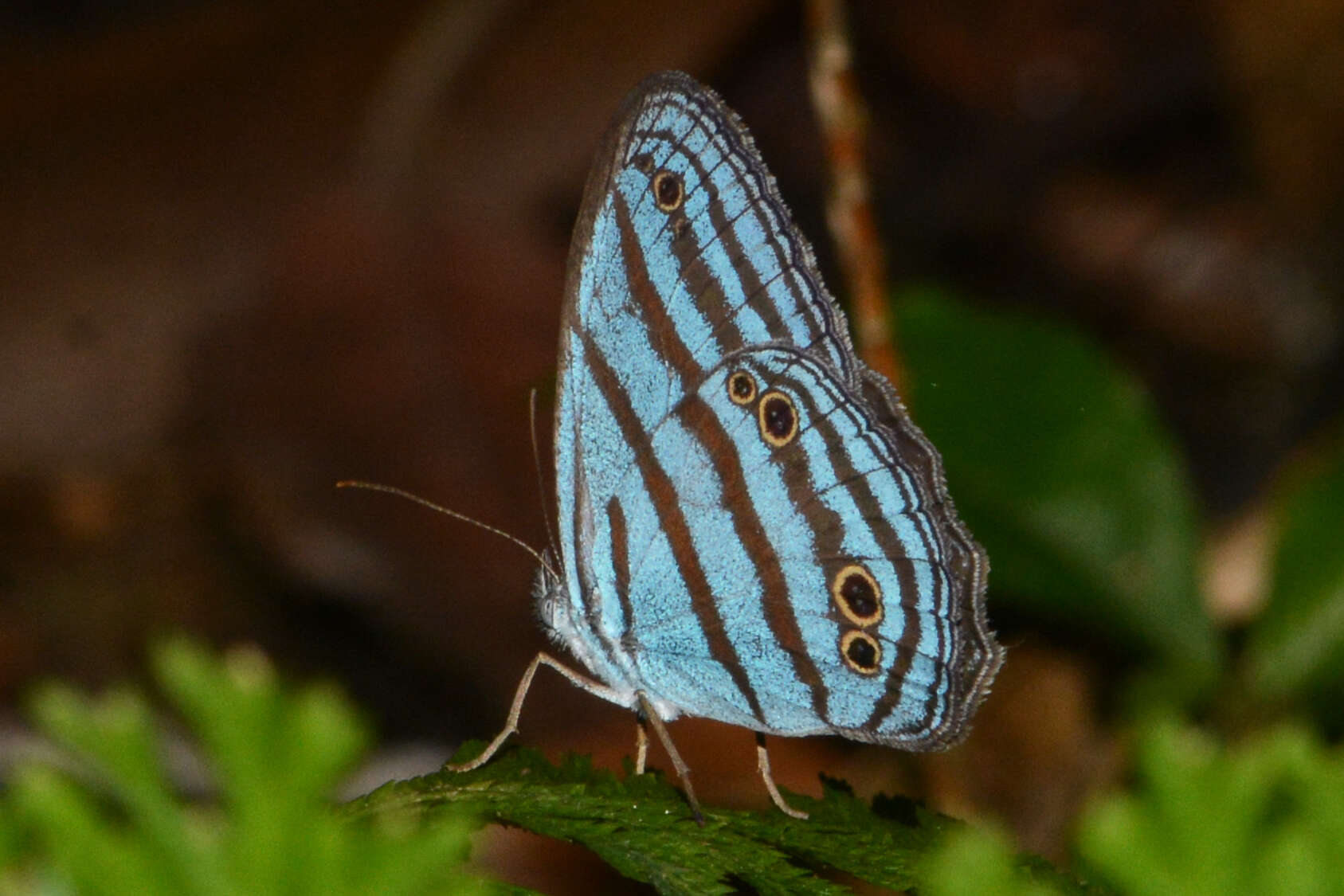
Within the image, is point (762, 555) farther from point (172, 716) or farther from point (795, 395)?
point (172, 716)

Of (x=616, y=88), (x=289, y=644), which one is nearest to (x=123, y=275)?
(x=289, y=644)

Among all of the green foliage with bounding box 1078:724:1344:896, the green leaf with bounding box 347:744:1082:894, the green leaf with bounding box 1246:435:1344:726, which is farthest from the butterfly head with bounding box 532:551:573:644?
the green leaf with bounding box 1246:435:1344:726

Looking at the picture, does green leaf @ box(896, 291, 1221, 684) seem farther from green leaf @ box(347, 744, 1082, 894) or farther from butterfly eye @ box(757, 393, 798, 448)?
green leaf @ box(347, 744, 1082, 894)

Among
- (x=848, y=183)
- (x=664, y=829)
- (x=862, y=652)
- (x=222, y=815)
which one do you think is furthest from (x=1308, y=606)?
(x=222, y=815)

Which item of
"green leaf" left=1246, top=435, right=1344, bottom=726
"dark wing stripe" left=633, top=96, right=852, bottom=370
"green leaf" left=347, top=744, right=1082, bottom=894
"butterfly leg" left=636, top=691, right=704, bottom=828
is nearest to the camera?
"green leaf" left=347, top=744, right=1082, bottom=894

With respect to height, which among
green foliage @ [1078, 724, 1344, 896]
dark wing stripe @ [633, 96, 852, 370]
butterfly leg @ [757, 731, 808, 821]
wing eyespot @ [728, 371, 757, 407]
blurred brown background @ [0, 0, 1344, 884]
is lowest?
green foliage @ [1078, 724, 1344, 896]

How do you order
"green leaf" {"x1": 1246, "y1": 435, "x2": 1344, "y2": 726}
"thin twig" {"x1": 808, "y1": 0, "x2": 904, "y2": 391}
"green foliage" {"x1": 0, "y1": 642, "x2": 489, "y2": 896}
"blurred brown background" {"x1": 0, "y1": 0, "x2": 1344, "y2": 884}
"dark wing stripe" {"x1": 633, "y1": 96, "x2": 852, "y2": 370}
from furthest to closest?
"blurred brown background" {"x1": 0, "y1": 0, "x2": 1344, "y2": 884}
"green leaf" {"x1": 1246, "y1": 435, "x2": 1344, "y2": 726}
"thin twig" {"x1": 808, "y1": 0, "x2": 904, "y2": 391}
"dark wing stripe" {"x1": 633, "y1": 96, "x2": 852, "y2": 370}
"green foliage" {"x1": 0, "y1": 642, "x2": 489, "y2": 896}

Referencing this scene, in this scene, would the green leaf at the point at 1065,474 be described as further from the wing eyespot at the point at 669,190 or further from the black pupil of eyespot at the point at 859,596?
the wing eyespot at the point at 669,190

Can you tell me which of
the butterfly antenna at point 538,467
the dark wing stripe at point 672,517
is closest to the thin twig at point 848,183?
the butterfly antenna at point 538,467
